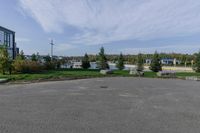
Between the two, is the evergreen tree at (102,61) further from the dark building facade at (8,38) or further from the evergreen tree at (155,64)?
the dark building facade at (8,38)

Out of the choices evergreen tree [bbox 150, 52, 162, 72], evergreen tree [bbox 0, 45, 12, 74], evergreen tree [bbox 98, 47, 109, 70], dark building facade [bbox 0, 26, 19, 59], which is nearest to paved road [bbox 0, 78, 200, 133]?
evergreen tree [bbox 0, 45, 12, 74]

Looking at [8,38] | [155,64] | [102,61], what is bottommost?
[155,64]

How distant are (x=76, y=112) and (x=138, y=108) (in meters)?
2.26

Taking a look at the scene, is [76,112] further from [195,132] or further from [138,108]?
[195,132]

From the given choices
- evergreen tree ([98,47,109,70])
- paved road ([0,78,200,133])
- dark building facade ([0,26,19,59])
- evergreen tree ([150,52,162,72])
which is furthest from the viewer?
dark building facade ([0,26,19,59])

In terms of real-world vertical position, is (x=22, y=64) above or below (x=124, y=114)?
above

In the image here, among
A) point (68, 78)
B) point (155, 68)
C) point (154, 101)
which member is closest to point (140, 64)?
point (155, 68)

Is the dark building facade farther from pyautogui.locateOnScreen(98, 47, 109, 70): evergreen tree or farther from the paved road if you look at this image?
the paved road

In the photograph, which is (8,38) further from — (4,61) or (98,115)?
(98,115)

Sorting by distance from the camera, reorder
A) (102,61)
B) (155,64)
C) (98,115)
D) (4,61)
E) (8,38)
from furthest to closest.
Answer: (8,38)
(102,61)
(155,64)
(4,61)
(98,115)

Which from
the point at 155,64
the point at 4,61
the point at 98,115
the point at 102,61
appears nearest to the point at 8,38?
the point at 102,61

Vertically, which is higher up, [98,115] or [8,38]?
[8,38]

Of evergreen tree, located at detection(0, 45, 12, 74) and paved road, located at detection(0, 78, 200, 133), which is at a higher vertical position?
evergreen tree, located at detection(0, 45, 12, 74)

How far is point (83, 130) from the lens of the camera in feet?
18.0
